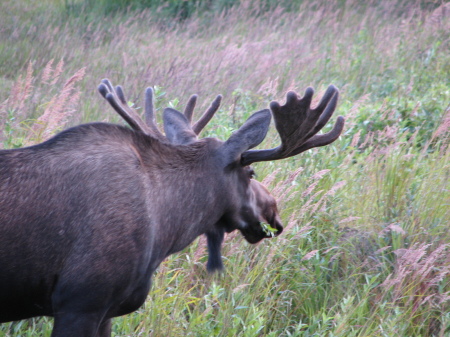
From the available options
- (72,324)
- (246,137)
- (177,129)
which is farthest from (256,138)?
(72,324)

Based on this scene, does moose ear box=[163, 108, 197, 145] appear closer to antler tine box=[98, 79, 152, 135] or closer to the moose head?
the moose head

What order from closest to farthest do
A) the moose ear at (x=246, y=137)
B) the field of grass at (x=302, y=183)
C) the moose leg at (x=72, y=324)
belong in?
1. the moose leg at (x=72, y=324)
2. the moose ear at (x=246, y=137)
3. the field of grass at (x=302, y=183)

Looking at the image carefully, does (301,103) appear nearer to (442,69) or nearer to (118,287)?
(118,287)

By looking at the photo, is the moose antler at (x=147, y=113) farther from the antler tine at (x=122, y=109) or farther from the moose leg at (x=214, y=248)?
the moose leg at (x=214, y=248)

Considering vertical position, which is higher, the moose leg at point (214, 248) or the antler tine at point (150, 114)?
the antler tine at point (150, 114)

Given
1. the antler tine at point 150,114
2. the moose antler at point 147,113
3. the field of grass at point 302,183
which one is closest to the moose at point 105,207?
the moose antler at point 147,113

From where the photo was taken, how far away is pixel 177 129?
3.92 meters

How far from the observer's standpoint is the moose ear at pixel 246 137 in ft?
11.4

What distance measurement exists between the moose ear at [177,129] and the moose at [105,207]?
0.75ft

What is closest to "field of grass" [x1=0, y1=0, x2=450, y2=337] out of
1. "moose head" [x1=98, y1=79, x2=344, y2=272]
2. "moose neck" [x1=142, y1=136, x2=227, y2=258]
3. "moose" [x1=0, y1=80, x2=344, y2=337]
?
"moose head" [x1=98, y1=79, x2=344, y2=272]

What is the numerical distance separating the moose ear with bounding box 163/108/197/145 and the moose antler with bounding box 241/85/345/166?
1.42 feet

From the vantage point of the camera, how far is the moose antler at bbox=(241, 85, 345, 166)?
3492 millimetres

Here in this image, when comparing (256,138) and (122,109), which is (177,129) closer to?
(122,109)

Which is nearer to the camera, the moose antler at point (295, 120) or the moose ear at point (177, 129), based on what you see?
the moose antler at point (295, 120)
